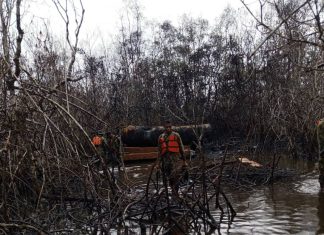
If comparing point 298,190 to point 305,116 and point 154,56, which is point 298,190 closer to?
point 305,116

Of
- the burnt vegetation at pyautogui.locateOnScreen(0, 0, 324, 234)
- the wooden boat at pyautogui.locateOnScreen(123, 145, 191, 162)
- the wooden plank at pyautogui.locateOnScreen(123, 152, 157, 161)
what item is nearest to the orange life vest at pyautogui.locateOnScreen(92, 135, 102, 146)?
the burnt vegetation at pyautogui.locateOnScreen(0, 0, 324, 234)

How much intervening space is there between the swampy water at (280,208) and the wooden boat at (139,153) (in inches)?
211

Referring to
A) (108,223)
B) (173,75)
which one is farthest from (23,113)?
(173,75)

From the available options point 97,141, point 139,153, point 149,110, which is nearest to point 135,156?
point 139,153

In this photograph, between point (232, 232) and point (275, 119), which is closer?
point (232, 232)

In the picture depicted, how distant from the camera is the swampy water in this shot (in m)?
7.97

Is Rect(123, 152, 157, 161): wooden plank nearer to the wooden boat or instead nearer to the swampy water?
the wooden boat

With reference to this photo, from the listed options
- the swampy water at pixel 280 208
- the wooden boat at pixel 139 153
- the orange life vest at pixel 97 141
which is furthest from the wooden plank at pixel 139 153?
the swampy water at pixel 280 208

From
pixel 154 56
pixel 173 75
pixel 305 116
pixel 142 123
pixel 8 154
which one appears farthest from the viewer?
pixel 154 56

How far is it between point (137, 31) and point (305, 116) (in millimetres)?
21026

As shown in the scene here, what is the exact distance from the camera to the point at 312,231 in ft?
25.2

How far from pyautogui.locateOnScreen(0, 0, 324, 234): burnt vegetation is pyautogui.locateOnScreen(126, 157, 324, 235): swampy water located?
1.29 ft

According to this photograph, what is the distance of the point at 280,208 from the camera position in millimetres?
9594

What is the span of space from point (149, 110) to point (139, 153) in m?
8.80
